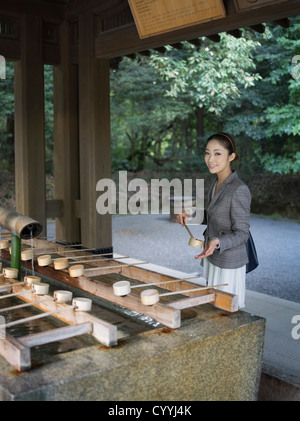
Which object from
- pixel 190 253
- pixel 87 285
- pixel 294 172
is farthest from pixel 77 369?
pixel 294 172

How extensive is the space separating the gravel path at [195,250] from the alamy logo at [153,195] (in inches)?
36.3

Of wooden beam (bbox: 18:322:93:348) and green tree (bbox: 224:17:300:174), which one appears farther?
green tree (bbox: 224:17:300:174)

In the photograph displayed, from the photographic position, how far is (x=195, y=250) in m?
8.31

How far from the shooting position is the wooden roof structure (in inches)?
171

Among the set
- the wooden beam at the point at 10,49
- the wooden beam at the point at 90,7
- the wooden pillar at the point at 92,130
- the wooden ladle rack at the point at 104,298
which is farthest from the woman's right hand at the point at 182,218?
the wooden beam at the point at 10,49

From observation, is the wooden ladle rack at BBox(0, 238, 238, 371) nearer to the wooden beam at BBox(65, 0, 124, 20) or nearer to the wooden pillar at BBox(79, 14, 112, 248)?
the wooden pillar at BBox(79, 14, 112, 248)

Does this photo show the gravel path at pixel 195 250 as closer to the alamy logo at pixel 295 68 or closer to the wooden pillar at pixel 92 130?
the wooden pillar at pixel 92 130

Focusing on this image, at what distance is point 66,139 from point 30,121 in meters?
0.43

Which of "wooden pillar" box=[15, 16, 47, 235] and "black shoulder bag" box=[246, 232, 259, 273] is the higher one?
"wooden pillar" box=[15, 16, 47, 235]

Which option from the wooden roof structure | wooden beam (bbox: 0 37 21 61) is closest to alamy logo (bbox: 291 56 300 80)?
the wooden roof structure

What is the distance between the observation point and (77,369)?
131cm

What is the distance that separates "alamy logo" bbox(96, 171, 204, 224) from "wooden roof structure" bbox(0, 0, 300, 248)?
6635 millimetres

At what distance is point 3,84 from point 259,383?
1221 centimetres

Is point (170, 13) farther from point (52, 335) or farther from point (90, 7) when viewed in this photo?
point (52, 335)
